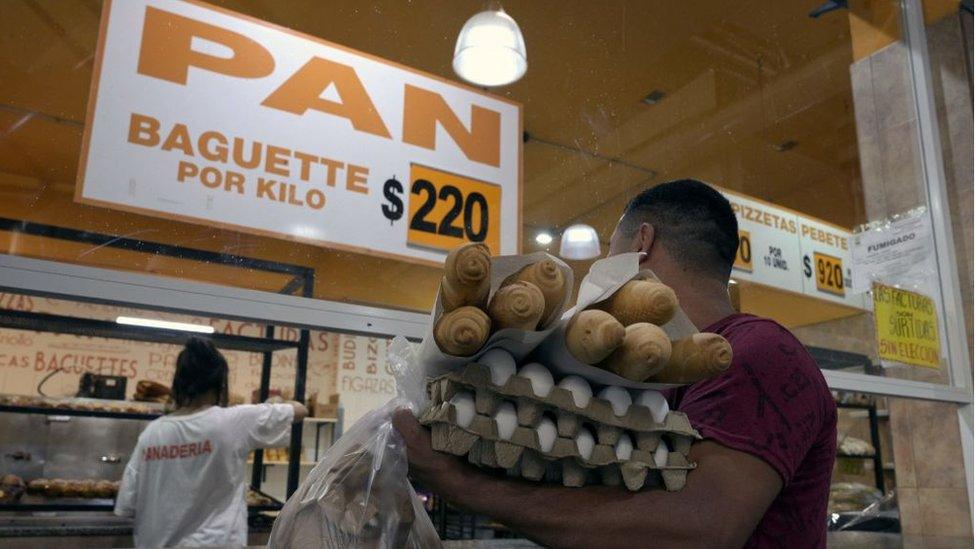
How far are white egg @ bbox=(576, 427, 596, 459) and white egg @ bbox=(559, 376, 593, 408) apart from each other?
4 cm

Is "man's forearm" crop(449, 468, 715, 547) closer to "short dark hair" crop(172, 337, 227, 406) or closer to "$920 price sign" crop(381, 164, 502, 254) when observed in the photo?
"$920 price sign" crop(381, 164, 502, 254)

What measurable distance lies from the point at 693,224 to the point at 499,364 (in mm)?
684

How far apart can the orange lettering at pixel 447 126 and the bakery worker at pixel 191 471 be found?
1.45m

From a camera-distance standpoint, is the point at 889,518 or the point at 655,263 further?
the point at 889,518

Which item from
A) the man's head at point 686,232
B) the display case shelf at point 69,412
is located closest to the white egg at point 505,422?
the man's head at point 686,232

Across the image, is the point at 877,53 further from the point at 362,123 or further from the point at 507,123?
the point at 362,123

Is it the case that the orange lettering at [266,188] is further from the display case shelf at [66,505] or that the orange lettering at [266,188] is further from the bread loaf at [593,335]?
the display case shelf at [66,505]

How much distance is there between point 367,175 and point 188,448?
149 centimetres

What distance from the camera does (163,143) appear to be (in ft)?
5.45

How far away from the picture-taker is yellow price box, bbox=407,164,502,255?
6.63 ft

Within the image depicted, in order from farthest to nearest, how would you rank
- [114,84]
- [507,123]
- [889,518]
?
[889,518]
[507,123]
[114,84]

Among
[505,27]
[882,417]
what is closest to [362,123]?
[505,27]

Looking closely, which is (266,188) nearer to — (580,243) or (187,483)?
(580,243)

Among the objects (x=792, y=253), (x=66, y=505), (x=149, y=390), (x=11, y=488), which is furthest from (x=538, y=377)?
(x=149, y=390)
